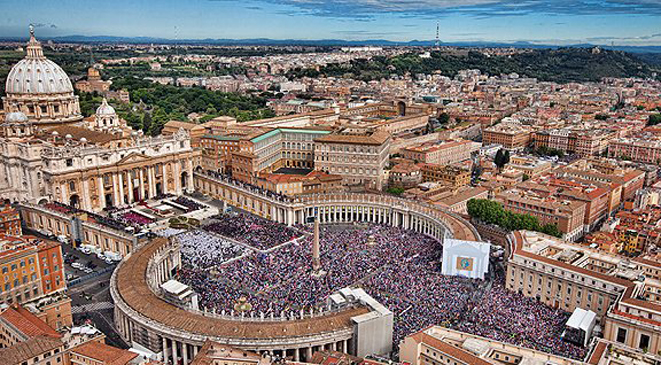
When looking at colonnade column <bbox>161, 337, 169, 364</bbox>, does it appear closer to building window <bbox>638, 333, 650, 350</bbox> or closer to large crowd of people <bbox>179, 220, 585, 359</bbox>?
large crowd of people <bbox>179, 220, 585, 359</bbox>

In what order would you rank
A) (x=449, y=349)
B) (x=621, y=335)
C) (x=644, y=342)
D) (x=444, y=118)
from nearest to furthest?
(x=449, y=349) < (x=644, y=342) < (x=621, y=335) < (x=444, y=118)

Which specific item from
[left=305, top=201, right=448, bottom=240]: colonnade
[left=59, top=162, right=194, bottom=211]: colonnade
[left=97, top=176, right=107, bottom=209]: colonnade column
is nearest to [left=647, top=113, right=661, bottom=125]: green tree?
[left=305, top=201, right=448, bottom=240]: colonnade

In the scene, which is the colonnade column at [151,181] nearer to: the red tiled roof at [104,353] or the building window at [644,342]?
the red tiled roof at [104,353]

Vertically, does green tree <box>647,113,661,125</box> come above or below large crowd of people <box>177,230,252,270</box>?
above

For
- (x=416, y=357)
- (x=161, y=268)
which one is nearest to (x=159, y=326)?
(x=161, y=268)

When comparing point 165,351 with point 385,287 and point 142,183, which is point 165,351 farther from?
point 142,183

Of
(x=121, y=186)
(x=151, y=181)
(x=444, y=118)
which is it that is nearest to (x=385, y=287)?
(x=121, y=186)
